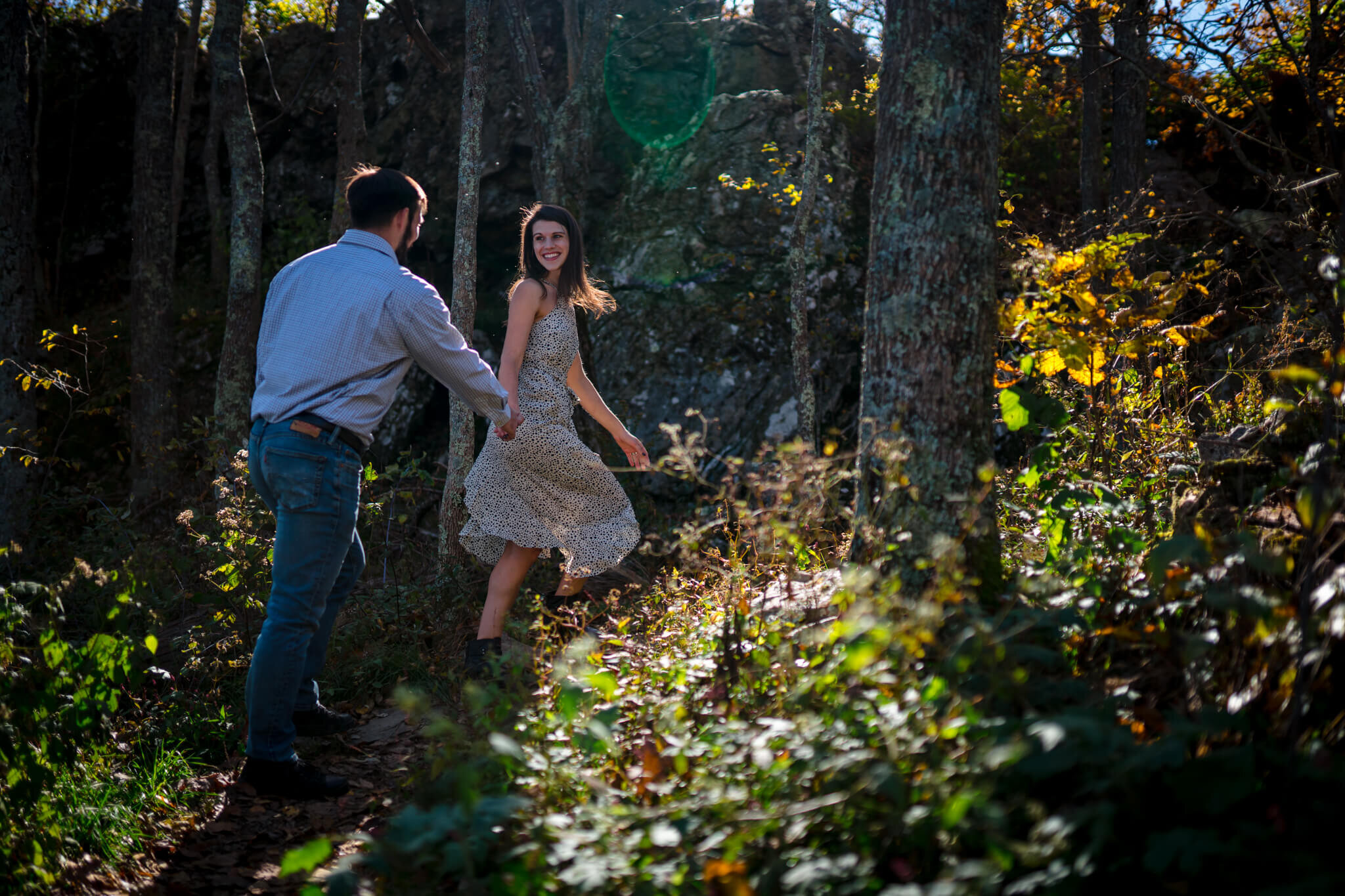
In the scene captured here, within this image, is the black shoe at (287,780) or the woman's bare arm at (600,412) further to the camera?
the woman's bare arm at (600,412)

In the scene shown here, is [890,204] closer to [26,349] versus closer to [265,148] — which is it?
[26,349]

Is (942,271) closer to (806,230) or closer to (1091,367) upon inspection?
→ (1091,367)

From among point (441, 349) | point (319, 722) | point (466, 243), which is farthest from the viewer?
point (466, 243)

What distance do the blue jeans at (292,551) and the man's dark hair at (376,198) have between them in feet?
3.04

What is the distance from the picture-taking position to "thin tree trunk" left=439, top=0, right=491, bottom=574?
578 centimetres

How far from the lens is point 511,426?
3.68m

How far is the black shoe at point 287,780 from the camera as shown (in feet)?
10.4

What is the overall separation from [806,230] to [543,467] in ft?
10.8

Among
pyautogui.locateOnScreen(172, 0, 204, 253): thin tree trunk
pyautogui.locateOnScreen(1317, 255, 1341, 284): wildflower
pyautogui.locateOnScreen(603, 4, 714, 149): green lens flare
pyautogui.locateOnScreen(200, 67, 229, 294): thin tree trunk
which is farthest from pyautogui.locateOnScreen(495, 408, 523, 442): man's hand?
pyautogui.locateOnScreen(172, 0, 204, 253): thin tree trunk

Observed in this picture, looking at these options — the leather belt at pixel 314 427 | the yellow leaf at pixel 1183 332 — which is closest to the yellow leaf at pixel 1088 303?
the yellow leaf at pixel 1183 332

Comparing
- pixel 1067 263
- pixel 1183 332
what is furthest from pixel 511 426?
pixel 1183 332

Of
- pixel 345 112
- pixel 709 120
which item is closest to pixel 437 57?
pixel 345 112

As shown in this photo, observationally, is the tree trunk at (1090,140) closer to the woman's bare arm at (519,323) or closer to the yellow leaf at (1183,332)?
the yellow leaf at (1183,332)

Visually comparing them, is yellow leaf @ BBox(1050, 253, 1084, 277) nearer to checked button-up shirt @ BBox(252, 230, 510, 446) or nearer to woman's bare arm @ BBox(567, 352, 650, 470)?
woman's bare arm @ BBox(567, 352, 650, 470)
